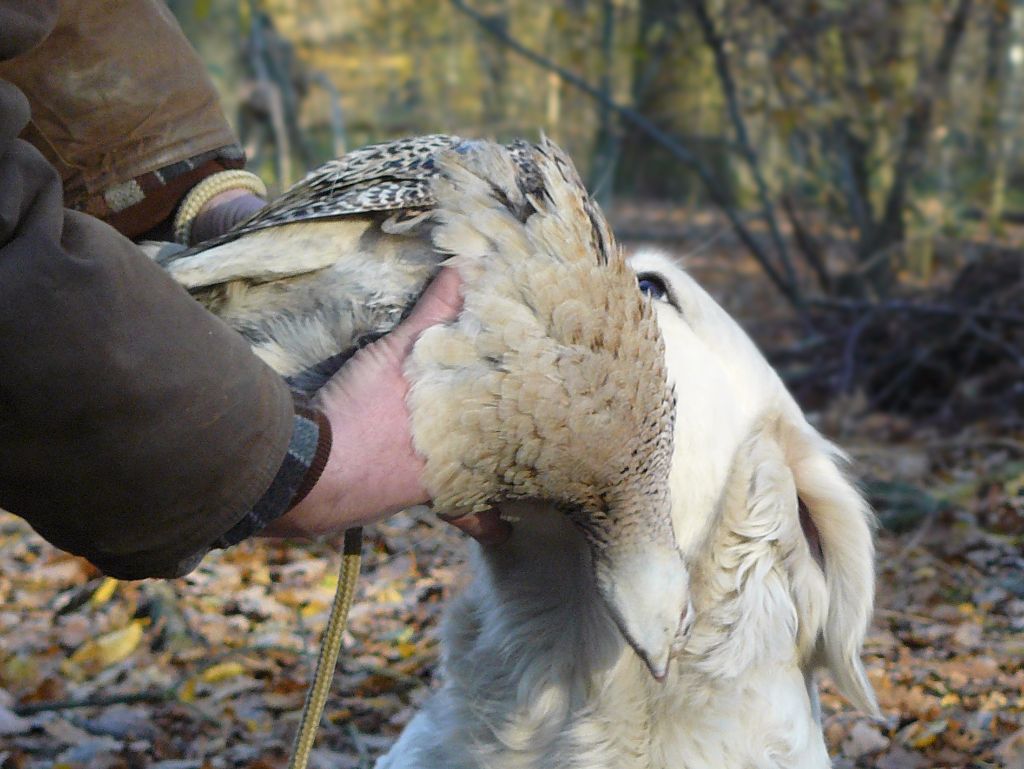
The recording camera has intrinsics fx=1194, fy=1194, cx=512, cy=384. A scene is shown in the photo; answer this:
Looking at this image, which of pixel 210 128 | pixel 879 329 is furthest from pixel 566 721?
pixel 879 329

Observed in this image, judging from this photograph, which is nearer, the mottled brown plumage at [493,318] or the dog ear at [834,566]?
the mottled brown plumage at [493,318]

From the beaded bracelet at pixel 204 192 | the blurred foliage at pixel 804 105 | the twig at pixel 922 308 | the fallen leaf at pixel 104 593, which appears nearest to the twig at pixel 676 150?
the blurred foliage at pixel 804 105

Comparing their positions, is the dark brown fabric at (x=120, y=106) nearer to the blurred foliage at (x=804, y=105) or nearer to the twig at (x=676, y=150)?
the blurred foliage at (x=804, y=105)

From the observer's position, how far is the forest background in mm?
3654

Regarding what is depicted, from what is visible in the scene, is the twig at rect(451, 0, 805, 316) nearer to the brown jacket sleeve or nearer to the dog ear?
the dog ear

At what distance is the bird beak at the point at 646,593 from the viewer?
1874 millimetres

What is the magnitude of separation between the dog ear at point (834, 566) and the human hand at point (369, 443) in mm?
1028

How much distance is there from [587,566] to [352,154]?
2.78 ft

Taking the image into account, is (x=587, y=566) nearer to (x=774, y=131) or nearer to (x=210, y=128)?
(x=210, y=128)

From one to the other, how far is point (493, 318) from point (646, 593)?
540 mm

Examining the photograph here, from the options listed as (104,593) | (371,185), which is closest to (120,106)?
(371,185)

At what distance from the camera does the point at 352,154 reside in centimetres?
192

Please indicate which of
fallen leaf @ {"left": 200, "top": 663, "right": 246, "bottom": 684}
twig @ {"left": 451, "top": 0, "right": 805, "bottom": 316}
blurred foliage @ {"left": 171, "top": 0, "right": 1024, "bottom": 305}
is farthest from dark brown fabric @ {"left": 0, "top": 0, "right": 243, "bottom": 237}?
twig @ {"left": 451, "top": 0, "right": 805, "bottom": 316}

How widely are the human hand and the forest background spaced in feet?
5.52
